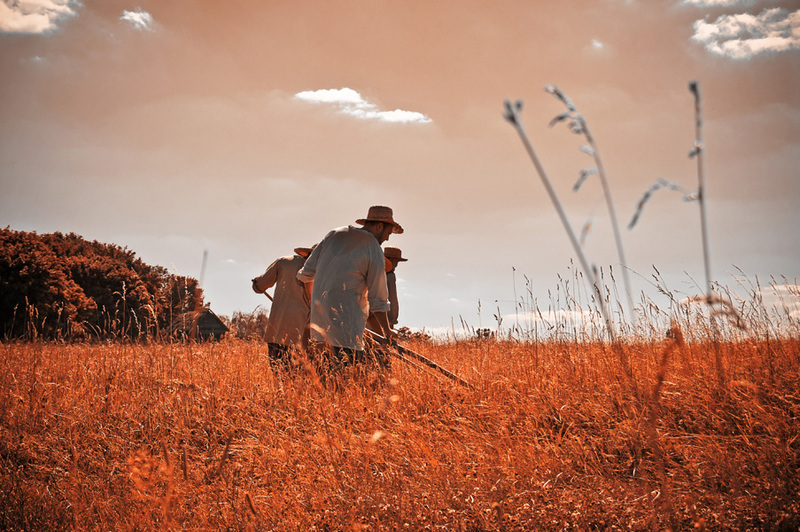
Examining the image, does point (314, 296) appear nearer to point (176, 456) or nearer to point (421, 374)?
point (421, 374)

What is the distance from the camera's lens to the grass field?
7.93 ft

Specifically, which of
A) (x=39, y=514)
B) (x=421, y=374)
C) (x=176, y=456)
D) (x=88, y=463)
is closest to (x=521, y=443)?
(x=421, y=374)

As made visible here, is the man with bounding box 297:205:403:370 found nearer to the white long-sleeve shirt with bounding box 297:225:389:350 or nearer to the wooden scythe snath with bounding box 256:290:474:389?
the white long-sleeve shirt with bounding box 297:225:389:350

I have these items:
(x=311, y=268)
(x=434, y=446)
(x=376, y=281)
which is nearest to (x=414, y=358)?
(x=376, y=281)

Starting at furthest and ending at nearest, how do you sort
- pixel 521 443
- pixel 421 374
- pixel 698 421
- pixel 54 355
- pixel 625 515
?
pixel 54 355
pixel 421 374
pixel 698 421
pixel 521 443
pixel 625 515

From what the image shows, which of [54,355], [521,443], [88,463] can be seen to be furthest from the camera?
[54,355]

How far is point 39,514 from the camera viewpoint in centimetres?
297

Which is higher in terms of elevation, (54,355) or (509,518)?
(54,355)

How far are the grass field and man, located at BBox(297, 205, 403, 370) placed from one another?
421 millimetres

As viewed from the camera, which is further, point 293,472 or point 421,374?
point 421,374

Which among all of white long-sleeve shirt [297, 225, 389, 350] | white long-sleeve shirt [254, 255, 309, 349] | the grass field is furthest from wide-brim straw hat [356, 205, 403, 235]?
the grass field

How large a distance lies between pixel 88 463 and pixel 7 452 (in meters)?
0.80

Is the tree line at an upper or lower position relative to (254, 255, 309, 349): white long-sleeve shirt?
upper

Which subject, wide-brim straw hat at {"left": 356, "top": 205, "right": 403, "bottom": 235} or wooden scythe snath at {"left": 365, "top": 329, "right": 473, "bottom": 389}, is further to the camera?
wide-brim straw hat at {"left": 356, "top": 205, "right": 403, "bottom": 235}
